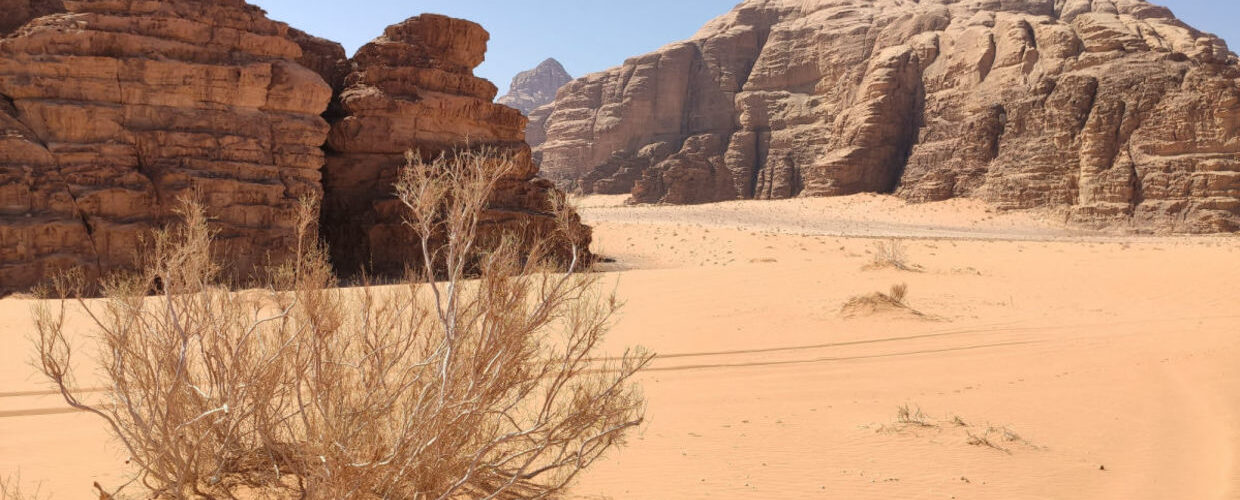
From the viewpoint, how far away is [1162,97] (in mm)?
33531

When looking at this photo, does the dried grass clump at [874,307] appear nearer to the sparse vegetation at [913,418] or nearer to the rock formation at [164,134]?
the sparse vegetation at [913,418]

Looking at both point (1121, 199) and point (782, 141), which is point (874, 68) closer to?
point (782, 141)

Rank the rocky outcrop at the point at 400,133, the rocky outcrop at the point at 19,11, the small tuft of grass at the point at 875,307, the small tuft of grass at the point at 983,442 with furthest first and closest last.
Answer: the rocky outcrop at the point at 400,133, the rocky outcrop at the point at 19,11, the small tuft of grass at the point at 875,307, the small tuft of grass at the point at 983,442

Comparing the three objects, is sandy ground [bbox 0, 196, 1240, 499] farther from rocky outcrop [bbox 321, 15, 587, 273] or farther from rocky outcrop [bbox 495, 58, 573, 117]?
rocky outcrop [bbox 495, 58, 573, 117]

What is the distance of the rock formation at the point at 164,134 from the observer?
14.0m

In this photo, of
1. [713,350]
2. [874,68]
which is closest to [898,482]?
[713,350]

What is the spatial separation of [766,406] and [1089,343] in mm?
5488

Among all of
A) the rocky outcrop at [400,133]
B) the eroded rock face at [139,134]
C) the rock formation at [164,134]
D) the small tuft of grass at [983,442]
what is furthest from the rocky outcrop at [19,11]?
the small tuft of grass at [983,442]

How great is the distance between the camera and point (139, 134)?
14.9 meters

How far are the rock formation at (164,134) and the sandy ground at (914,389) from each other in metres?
2.49

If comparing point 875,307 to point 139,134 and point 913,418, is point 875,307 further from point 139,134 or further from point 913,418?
point 139,134

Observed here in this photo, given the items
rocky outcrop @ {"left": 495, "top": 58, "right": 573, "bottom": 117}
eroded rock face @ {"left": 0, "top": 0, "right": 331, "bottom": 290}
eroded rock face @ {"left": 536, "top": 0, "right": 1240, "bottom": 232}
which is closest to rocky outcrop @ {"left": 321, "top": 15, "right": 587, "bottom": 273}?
eroded rock face @ {"left": 0, "top": 0, "right": 331, "bottom": 290}

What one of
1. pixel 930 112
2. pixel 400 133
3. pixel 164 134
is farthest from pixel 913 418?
pixel 930 112

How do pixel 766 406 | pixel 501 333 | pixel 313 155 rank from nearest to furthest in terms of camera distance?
1. pixel 501 333
2. pixel 766 406
3. pixel 313 155
